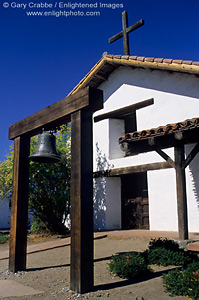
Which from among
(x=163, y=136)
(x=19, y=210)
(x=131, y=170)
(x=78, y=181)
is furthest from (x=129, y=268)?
(x=131, y=170)

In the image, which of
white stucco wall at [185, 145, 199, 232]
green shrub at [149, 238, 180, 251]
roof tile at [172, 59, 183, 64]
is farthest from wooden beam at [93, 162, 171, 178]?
green shrub at [149, 238, 180, 251]

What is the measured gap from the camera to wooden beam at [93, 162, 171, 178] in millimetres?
9234

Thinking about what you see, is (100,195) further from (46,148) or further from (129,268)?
(129,268)

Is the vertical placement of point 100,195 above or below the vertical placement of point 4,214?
above

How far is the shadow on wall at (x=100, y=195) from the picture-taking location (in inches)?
428

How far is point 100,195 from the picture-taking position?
1107 cm

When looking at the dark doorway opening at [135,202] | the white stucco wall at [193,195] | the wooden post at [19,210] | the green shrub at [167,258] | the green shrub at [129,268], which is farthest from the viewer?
the dark doorway opening at [135,202]

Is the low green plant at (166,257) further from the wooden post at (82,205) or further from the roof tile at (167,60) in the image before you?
the roof tile at (167,60)

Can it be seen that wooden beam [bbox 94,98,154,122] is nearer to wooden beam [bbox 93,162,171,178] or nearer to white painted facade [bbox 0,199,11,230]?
wooden beam [bbox 93,162,171,178]

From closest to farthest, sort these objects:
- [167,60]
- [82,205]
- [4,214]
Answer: [82,205], [167,60], [4,214]

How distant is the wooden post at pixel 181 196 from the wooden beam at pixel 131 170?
2366mm

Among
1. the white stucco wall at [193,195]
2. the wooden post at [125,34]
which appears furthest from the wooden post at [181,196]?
the wooden post at [125,34]

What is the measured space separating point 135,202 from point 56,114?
7014 millimetres

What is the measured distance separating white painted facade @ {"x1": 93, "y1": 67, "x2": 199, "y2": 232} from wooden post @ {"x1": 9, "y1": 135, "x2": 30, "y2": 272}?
17.0 ft
